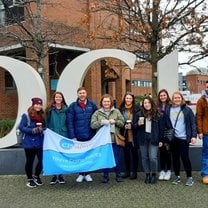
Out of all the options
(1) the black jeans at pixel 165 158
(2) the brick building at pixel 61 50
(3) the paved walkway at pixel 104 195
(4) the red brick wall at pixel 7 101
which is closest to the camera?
(3) the paved walkway at pixel 104 195

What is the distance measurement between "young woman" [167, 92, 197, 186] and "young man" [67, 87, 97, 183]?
5.10ft

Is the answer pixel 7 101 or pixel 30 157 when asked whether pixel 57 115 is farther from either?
pixel 7 101

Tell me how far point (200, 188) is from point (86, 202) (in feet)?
7.25

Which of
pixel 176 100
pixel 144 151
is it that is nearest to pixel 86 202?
pixel 144 151

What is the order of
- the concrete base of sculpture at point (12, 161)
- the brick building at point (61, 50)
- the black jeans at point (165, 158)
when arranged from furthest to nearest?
the brick building at point (61, 50) < the concrete base of sculpture at point (12, 161) < the black jeans at point (165, 158)

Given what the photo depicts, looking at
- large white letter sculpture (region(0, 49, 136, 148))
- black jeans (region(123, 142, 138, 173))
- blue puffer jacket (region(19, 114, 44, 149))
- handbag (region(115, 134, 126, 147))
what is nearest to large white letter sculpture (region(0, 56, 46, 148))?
large white letter sculpture (region(0, 49, 136, 148))

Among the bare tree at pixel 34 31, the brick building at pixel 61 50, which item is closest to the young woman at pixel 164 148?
the bare tree at pixel 34 31

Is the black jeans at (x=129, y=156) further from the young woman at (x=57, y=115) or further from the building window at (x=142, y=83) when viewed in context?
the building window at (x=142, y=83)

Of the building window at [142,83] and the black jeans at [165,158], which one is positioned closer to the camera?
the black jeans at [165,158]

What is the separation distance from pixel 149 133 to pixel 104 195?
1.50 m

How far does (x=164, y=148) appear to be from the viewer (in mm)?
8398

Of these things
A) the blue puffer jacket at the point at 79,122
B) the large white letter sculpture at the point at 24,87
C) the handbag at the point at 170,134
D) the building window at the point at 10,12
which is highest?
the building window at the point at 10,12

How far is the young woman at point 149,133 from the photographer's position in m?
8.10

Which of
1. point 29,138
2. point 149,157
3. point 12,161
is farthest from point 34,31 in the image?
point 149,157
